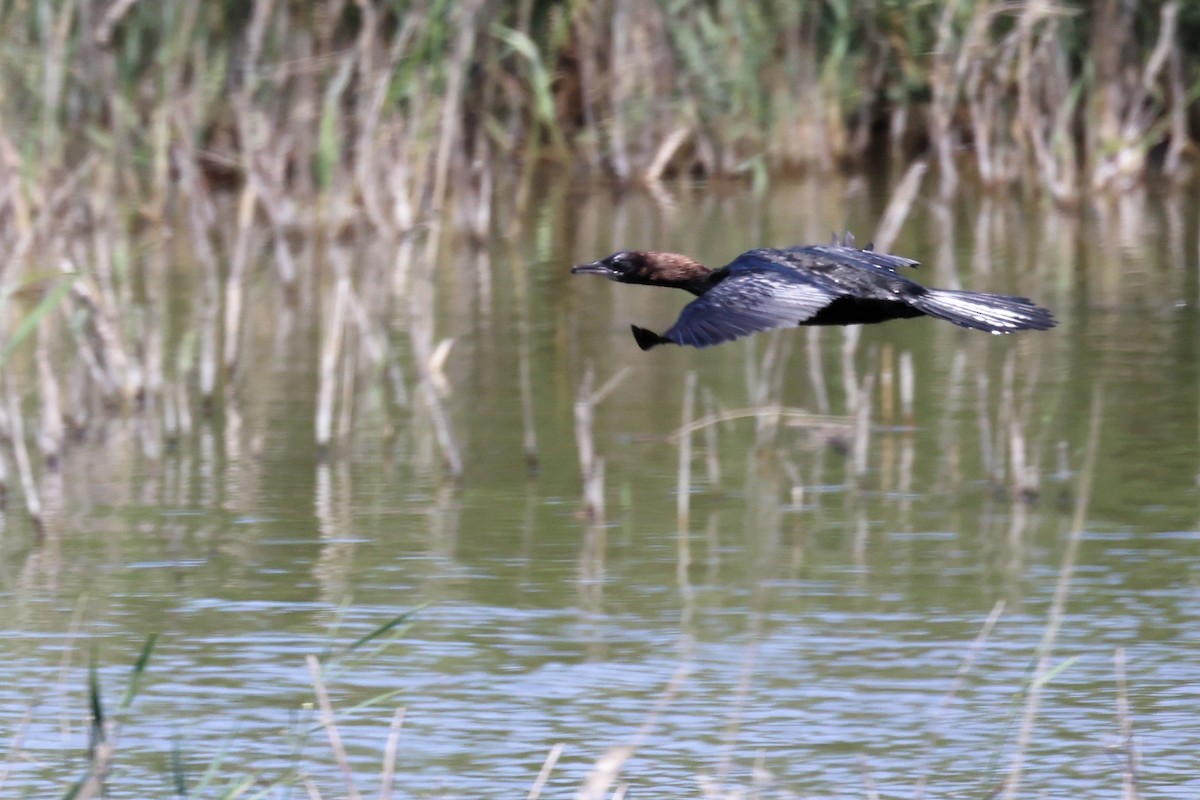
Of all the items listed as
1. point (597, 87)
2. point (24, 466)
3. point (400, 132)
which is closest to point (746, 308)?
point (24, 466)

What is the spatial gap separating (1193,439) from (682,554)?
2172mm

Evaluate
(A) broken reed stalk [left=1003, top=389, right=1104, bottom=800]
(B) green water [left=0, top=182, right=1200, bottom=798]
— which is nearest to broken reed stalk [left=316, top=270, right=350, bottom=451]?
(B) green water [left=0, top=182, right=1200, bottom=798]

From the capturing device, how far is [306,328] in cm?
1041

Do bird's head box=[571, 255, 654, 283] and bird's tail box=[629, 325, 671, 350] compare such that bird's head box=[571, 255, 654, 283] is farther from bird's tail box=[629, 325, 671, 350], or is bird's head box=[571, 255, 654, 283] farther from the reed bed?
the reed bed

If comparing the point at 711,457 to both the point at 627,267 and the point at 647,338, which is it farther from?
the point at 647,338

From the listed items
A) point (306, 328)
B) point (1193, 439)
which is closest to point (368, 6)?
point (306, 328)

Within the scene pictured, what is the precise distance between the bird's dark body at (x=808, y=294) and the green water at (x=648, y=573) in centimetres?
77

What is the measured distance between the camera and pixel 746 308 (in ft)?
15.8

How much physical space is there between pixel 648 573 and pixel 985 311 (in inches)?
60.9

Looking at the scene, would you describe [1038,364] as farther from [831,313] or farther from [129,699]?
[129,699]

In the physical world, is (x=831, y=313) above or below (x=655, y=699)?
above

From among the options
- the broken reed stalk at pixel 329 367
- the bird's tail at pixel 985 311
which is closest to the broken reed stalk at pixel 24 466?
the broken reed stalk at pixel 329 367

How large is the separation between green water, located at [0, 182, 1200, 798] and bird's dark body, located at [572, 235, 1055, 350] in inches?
30.3

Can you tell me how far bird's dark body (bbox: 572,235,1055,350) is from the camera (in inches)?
188
